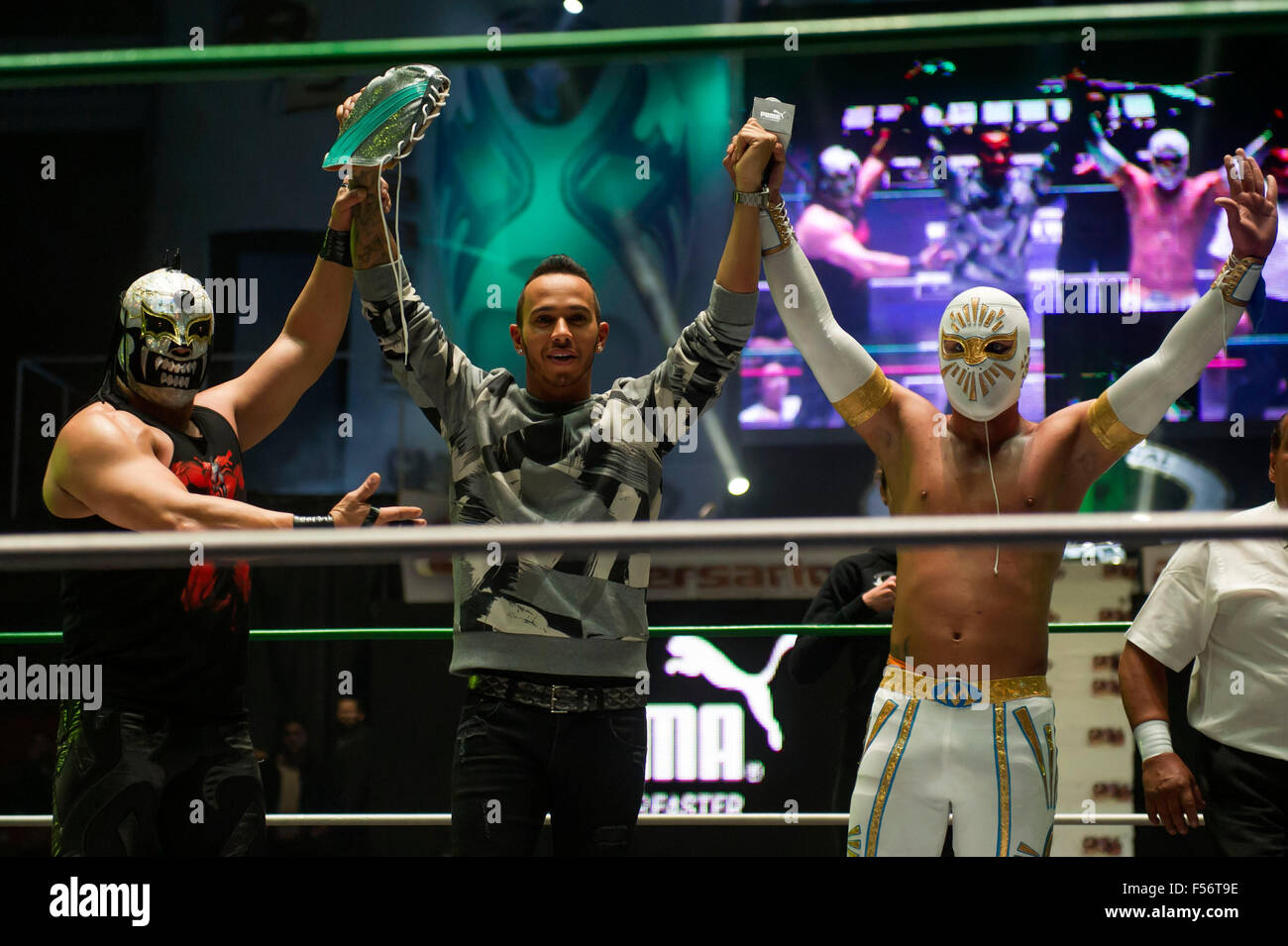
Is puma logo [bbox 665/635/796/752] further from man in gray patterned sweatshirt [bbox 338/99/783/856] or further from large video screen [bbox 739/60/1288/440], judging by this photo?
man in gray patterned sweatshirt [bbox 338/99/783/856]

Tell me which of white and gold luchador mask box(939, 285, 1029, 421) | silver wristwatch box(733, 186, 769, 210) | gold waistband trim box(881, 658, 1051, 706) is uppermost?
silver wristwatch box(733, 186, 769, 210)

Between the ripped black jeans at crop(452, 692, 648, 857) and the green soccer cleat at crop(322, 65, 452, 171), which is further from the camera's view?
the green soccer cleat at crop(322, 65, 452, 171)

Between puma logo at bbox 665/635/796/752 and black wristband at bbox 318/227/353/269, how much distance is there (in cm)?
264

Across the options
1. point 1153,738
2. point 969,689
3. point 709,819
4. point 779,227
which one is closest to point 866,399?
point 779,227

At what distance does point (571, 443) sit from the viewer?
182cm

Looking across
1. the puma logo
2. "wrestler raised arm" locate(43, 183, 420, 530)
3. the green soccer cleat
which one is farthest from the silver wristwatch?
the puma logo

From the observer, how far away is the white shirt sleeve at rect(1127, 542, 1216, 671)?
198cm

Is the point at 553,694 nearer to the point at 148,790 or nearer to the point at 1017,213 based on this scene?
the point at 148,790

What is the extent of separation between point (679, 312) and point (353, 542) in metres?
4.46

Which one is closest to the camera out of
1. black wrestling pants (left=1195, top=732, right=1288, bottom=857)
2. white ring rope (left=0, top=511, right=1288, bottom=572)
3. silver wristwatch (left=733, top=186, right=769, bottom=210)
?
white ring rope (left=0, top=511, right=1288, bottom=572)

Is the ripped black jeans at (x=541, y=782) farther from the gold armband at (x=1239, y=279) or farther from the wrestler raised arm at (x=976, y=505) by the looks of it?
the gold armband at (x=1239, y=279)

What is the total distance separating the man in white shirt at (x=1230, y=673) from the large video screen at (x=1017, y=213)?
3068mm
